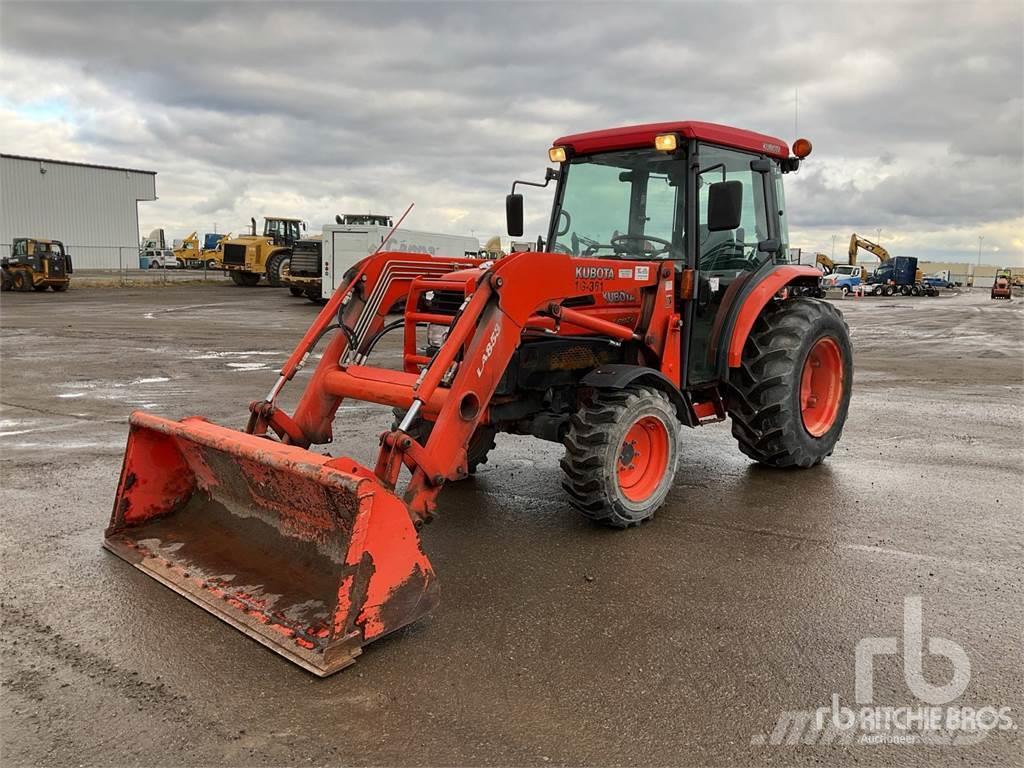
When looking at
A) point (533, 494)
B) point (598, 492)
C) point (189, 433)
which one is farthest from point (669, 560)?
point (189, 433)

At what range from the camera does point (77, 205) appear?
Result: 53188 mm

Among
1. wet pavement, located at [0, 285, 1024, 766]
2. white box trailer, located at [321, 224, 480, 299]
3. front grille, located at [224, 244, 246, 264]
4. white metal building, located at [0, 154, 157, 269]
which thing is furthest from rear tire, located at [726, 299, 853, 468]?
white metal building, located at [0, 154, 157, 269]

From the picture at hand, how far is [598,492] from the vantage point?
4730 millimetres

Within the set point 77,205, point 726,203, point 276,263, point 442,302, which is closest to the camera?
point 726,203

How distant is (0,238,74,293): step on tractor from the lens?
30.9 m

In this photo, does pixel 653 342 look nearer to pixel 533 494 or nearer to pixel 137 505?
pixel 533 494

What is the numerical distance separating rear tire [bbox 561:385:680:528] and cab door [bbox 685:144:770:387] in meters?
0.72

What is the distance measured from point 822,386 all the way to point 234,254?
33215 millimetres

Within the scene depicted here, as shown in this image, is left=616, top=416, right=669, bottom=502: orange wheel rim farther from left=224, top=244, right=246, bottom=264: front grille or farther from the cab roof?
left=224, top=244, right=246, bottom=264: front grille

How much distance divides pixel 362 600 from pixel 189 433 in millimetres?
1689

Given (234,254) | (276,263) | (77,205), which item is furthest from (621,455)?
(77,205)

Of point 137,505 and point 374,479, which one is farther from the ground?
point 374,479

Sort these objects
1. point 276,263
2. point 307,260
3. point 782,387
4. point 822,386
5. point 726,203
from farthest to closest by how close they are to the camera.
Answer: point 276,263, point 307,260, point 822,386, point 782,387, point 726,203

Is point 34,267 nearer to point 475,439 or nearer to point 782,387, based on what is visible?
point 475,439
